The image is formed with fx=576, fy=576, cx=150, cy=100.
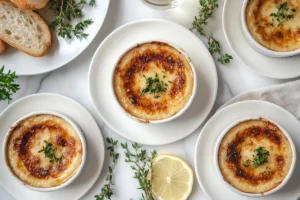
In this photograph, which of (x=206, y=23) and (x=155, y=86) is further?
(x=206, y=23)

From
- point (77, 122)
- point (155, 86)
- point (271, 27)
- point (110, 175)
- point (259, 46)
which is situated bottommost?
point (110, 175)

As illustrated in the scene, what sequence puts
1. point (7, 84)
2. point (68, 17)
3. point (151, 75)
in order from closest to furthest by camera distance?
1. point (7, 84)
2. point (151, 75)
3. point (68, 17)

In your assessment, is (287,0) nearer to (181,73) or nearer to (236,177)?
(181,73)

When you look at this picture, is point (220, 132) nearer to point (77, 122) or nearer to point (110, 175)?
point (110, 175)

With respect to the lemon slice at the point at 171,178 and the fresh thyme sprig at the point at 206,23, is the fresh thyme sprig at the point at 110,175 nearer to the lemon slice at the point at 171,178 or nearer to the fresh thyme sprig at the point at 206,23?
the lemon slice at the point at 171,178

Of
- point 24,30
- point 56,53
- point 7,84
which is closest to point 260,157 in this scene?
point 56,53

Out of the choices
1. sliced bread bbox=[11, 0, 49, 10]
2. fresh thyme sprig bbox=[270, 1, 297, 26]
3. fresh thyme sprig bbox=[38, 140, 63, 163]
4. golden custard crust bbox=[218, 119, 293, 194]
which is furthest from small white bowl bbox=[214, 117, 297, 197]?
sliced bread bbox=[11, 0, 49, 10]

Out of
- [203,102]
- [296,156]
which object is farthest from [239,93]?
[296,156]
